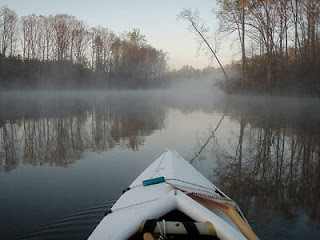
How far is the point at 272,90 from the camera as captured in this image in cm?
2662

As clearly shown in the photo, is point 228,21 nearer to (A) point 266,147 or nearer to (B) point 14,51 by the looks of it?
Answer: (A) point 266,147

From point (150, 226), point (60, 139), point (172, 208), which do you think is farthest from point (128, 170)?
point (60, 139)

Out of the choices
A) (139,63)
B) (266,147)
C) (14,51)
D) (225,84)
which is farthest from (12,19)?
(266,147)

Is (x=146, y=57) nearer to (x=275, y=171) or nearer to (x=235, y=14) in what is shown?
(x=235, y=14)

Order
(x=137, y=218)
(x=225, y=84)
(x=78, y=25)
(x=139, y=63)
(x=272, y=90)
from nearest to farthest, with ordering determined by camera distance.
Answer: (x=137, y=218) < (x=272, y=90) < (x=225, y=84) < (x=78, y=25) < (x=139, y=63)

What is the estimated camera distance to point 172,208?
2.56 metres

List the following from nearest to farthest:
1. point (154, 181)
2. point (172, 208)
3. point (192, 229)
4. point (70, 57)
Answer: point (192, 229) < point (172, 208) < point (154, 181) < point (70, 57)

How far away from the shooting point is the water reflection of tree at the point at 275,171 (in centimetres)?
411

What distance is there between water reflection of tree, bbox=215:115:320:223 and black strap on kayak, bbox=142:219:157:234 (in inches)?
78.7

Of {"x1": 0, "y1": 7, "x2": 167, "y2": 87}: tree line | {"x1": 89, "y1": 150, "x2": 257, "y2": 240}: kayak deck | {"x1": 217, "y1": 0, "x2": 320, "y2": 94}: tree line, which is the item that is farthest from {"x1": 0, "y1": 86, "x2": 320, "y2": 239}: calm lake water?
{"x1": 0, "y1": 7, "x2": 167, "y2": 87}: tree line

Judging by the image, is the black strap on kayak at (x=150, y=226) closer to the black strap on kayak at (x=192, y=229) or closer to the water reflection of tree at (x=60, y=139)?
the black strap on kayak at (x=192, y=229)

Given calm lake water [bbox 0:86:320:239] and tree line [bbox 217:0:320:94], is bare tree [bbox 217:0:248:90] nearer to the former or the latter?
tree line [bbox 217:0:320:94]

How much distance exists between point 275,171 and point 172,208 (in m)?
3.70

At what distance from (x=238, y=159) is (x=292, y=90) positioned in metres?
22.0
